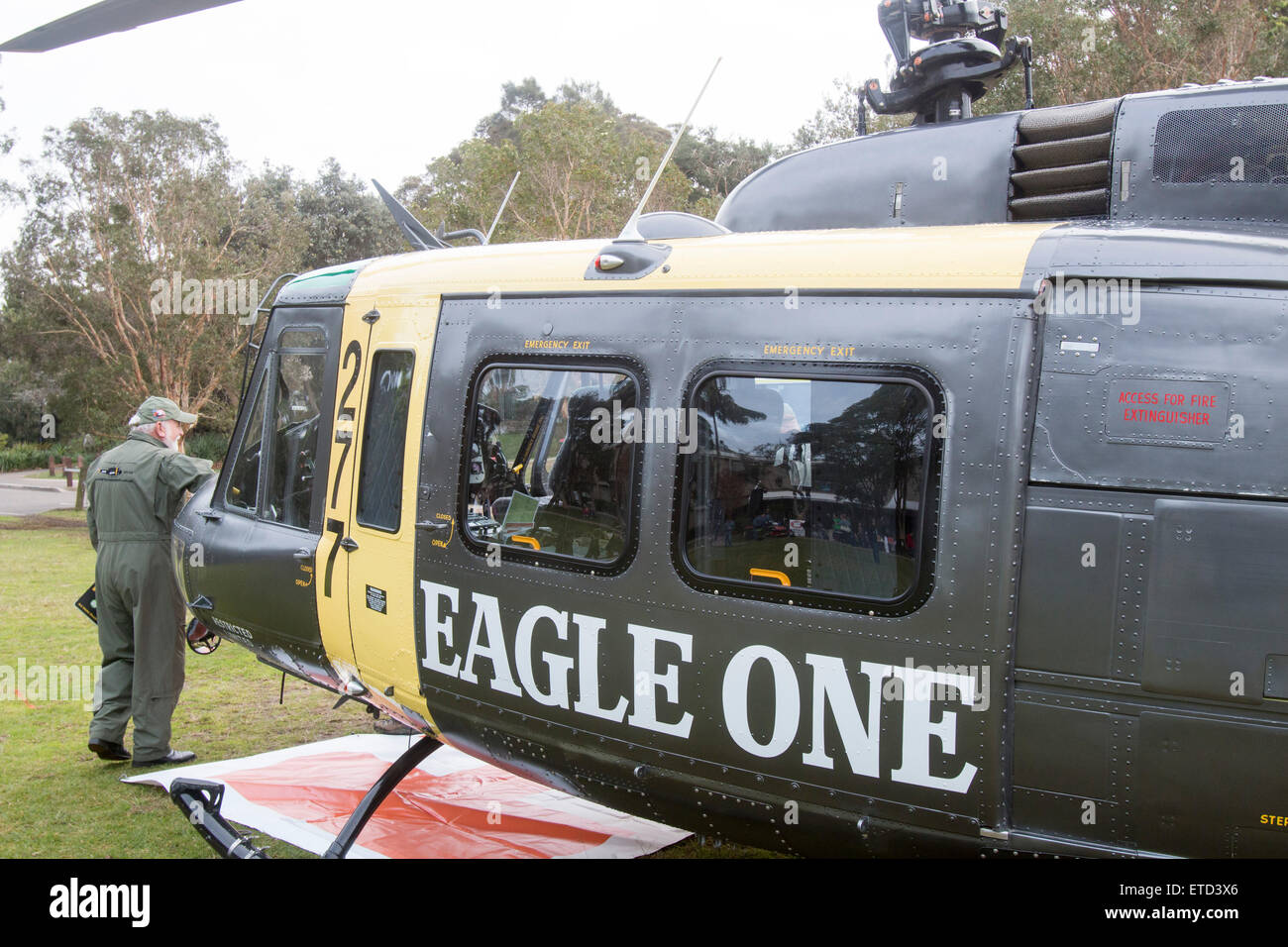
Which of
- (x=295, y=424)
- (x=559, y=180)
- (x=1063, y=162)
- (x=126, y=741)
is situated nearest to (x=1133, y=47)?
(x=559, y=180)

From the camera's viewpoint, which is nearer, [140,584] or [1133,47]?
[140,584]

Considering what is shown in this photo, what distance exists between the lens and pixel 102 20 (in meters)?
3.65

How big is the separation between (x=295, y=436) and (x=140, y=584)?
5.88 feet

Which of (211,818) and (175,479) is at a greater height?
(175,479)

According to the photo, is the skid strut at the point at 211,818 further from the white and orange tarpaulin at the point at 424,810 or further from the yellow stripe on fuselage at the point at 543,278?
the yellow stripe on fuselage at the point at 543,278

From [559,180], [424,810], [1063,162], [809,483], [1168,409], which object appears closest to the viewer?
[1168,409]

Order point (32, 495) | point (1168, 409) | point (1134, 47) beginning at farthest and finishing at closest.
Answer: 1. point (32, 495)
2. point (1134, 47)
3. point (1168, 409)

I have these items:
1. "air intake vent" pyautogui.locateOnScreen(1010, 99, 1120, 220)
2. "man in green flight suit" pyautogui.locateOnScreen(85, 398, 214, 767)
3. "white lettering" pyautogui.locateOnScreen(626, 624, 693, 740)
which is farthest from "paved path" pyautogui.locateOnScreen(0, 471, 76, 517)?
"air intake vent" pyautogui.locateOnScreen(1010, 99, 1120, 220)

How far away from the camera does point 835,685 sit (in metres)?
3.33

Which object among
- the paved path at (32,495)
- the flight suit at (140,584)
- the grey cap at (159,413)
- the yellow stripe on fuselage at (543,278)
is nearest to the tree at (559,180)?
the grey cap at (159,413)

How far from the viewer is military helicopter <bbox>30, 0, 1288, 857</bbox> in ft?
9.60

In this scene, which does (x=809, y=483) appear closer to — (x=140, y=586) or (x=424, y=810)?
(x=424, y=810)

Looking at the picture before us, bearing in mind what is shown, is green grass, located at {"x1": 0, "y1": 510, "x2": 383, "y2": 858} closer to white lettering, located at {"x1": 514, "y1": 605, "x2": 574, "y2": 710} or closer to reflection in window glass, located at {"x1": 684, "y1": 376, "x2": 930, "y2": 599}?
white lettering, located at {"x1": 514, "y1": 605, "x2": 574, "y2": 710}
